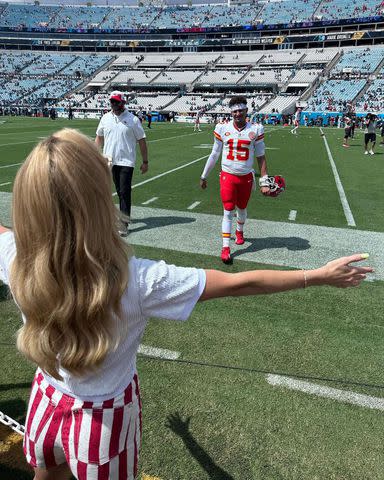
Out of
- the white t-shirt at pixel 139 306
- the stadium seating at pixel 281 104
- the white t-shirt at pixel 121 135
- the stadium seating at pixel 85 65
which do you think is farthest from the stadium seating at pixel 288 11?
the white t-shirt at pixel 139 306

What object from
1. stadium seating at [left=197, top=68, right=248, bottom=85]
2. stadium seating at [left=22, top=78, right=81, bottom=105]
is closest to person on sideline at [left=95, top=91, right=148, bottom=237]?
stadium seating at [left=197, top=68, right=248, bottom=85]

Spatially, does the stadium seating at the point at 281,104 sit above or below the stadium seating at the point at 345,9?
below

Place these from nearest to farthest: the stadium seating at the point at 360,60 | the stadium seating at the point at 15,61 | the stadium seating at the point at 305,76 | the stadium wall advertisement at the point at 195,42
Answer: the stadium seating at the point at 360,60, the stadium seating at the point at 305,76, the stadium wall advertisement at the point at 195,42, the stadium seating at the point at 15,61

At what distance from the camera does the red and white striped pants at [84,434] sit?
4.58 feet

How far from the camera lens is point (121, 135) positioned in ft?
21.7

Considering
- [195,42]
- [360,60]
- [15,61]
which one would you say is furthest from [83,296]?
[15,61]

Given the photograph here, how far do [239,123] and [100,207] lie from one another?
5.06 metres

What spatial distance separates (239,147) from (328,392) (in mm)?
3776

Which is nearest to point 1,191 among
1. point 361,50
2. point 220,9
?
point 361,50

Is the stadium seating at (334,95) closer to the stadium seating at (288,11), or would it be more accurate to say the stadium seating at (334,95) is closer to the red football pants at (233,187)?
the stadium seating at (288,11)

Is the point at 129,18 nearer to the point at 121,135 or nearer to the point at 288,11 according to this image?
the point at 288,11

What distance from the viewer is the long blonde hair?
1173 millimetres

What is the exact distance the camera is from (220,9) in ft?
298

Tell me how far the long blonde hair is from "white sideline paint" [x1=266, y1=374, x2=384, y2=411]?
229 cm
